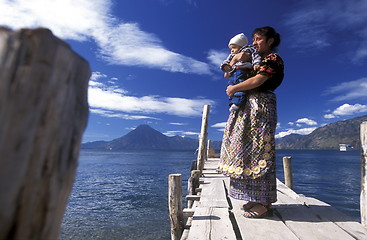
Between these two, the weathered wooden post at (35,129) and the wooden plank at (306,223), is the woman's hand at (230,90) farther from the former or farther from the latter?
the weathered wooden post at (35,129)

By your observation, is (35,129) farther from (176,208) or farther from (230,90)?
(176,208)

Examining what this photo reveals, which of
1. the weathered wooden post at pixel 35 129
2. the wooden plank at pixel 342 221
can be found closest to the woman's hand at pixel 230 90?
the wooden plank at pixel 342 221

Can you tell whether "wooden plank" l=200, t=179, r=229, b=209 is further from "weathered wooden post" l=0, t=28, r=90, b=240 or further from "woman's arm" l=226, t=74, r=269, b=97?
"weathered wooden post" l=0, t=28, r=90, b=240

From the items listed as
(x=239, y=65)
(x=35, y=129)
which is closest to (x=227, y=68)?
(x=239, y=65)

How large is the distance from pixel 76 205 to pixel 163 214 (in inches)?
221

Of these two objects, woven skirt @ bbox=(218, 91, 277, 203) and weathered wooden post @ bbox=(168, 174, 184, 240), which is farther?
weathered wooden post @ bbox=(168, 174, 184, 240)

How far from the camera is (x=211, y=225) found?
271cm

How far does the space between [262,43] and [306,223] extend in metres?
2.37

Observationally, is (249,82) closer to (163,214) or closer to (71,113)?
(71,113)

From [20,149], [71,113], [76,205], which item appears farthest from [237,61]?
[76,205]

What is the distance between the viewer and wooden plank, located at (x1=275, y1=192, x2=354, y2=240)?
7.89 feet

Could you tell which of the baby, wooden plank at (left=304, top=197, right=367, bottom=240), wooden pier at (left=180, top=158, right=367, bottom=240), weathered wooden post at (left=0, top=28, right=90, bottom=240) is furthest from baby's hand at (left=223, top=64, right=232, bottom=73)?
weathered wooden post at (left=0, top=28, right=90, bottom=240)

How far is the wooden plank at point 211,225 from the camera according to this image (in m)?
2.41

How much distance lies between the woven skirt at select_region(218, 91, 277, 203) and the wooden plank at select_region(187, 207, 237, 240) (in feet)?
1.21
